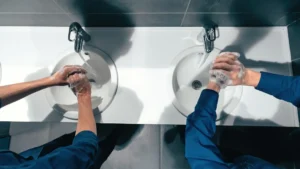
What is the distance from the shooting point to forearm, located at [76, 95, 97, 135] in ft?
2.62

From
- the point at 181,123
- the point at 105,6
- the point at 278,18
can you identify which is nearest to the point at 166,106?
the point at 181,123

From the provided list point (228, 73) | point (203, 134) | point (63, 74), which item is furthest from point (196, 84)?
point (63, 74)

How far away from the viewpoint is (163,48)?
1.04 metres

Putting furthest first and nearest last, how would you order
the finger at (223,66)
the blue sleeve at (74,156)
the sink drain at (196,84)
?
the sink drain at (196,84), the finger at (223,66), the blue sleeve at (74,156)

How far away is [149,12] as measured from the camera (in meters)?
0.91

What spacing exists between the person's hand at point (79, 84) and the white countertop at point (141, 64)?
160mm

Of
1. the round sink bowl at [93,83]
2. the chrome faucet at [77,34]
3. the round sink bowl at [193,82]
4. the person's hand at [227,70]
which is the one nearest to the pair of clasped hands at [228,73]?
the person's hand at [227,70]

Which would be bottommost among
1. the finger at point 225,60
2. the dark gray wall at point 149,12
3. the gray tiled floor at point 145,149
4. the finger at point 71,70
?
the gray tiled floor at point 145,149

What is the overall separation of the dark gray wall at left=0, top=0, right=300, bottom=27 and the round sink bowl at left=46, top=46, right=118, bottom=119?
6.2 inches

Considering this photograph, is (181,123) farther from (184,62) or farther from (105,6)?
(105,6)

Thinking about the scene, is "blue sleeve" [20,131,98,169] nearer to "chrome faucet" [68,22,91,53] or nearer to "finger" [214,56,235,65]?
"chrome faucet" [68,22,91,53]

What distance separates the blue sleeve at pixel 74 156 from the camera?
60 centimetres

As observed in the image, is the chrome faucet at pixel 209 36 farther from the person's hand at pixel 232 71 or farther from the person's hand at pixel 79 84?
the person's hand at pixel 79 84

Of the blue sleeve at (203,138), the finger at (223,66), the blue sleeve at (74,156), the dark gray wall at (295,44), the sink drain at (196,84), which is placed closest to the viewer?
the blue sleeve at (74,156)
